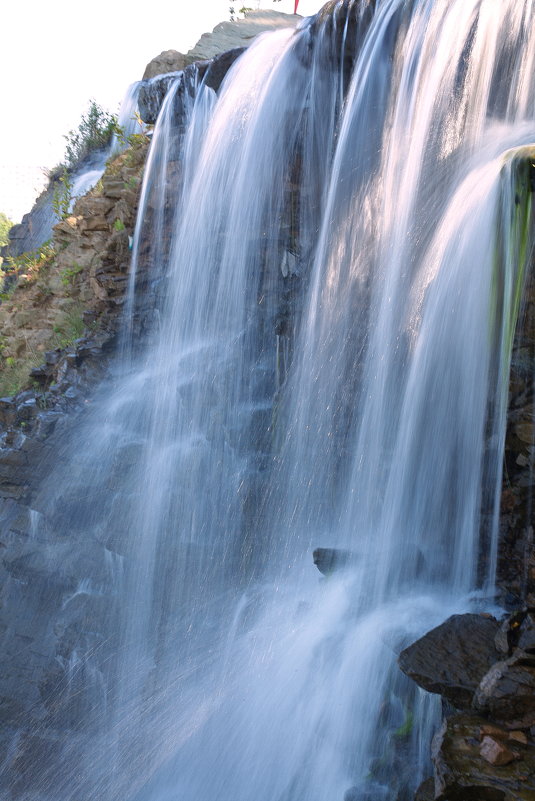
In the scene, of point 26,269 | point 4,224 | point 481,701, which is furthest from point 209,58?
point 4,224

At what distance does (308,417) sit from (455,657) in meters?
3.46

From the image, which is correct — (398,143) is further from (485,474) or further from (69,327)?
(69,327)

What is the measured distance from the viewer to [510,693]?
3.54m

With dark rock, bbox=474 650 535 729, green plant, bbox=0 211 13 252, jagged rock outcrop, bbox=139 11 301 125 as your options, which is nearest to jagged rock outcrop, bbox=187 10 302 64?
jagged rock outcrop, bbox=139 11 301 125

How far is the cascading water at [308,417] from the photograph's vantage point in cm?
492

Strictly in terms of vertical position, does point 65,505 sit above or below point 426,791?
above

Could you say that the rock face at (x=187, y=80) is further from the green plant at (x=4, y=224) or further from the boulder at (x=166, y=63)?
the green plant at (x=4, y=224)

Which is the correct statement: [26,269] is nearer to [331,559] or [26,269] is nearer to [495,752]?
[331,559]

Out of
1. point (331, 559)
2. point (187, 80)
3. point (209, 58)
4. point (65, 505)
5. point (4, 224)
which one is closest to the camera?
point (331, 559)

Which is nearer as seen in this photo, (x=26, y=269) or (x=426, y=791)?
(x=426, y=791)

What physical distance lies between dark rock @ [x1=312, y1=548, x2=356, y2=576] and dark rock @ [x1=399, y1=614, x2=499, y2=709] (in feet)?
5.00

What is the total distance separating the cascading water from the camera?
16.1 feet

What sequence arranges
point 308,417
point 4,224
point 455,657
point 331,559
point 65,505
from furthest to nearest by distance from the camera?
point 4,224 → point 65,505 → point 308,417 → point 331,559 → point 455,657

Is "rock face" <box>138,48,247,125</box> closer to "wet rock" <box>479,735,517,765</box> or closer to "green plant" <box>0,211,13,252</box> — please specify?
"wet rock" <box>479,735,517,765</box>
